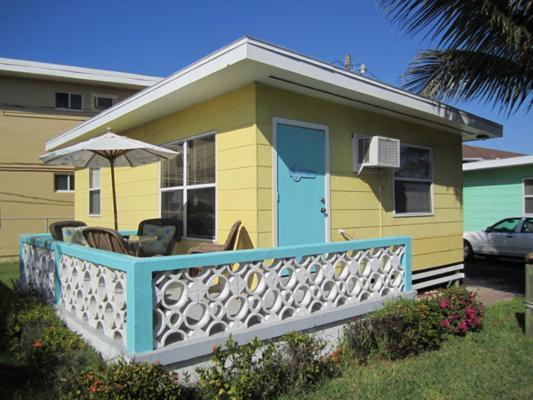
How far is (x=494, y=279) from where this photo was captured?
9.29 m

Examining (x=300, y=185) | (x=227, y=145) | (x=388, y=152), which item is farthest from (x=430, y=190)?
(x=227, y=145)

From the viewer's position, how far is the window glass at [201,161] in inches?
226

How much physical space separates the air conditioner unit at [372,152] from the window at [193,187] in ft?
Result: 6.90

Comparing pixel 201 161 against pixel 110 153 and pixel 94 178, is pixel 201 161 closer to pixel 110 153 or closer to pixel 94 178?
pixel 110 153

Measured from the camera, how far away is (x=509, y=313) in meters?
5.80

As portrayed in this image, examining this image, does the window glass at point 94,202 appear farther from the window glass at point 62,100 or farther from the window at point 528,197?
the window at point 528,197

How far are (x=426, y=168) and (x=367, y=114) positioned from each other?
1.94m

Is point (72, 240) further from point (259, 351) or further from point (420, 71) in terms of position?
point (420, 71)

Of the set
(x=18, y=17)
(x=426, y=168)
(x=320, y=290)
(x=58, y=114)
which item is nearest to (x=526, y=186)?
(x=426, y=168)

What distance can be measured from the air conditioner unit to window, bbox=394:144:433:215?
0.82m

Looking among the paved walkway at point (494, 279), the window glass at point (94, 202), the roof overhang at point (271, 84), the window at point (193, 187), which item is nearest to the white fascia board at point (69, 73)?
the window glass at point (94, 202)

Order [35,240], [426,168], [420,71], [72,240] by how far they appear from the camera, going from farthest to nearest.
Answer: [426,168], [420,71], [35,240], [72,240]

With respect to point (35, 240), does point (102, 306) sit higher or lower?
lower

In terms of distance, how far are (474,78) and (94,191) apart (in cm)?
801
